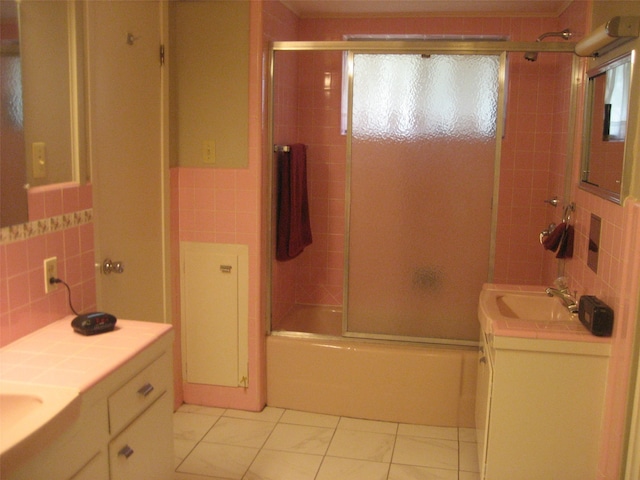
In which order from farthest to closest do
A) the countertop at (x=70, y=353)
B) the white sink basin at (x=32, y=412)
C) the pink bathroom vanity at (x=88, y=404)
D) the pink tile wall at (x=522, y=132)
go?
the pink tile wall at (x=522, y=132) → the countertop at (x=70, y=353) → the pink bathroom vanity at (x=88, y=404) → the white sink basin at (x=32, y=412)

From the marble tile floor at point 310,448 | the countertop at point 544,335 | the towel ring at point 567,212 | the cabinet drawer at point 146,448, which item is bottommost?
the marble tile floor at point 310,448

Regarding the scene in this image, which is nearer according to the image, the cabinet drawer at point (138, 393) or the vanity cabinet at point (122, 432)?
the vanity cabinet at point (122, 432)

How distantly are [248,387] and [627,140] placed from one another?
213 centimetres

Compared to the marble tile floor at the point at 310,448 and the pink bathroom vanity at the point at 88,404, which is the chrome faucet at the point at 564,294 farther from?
the pink bathroom vanity at the point at 88,404

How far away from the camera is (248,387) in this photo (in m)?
3.40

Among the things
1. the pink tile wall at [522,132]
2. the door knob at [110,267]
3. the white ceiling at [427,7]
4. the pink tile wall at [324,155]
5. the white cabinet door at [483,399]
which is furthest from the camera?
the pink tile wall at [324,155]

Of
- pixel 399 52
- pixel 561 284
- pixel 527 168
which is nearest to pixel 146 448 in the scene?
pixel 561 284

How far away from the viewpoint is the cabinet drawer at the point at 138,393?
1888 millimetres

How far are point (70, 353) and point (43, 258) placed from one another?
0.39 metres

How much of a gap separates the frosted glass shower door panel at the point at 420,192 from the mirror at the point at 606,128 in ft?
1.41

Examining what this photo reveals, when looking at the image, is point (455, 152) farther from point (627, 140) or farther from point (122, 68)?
point (122, 68)

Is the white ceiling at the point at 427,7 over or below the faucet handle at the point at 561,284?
over

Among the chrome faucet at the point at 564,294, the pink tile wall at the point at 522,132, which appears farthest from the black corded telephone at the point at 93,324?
the pink tile wall at the point at 522,132

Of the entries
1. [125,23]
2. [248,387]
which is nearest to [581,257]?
[248,387]
